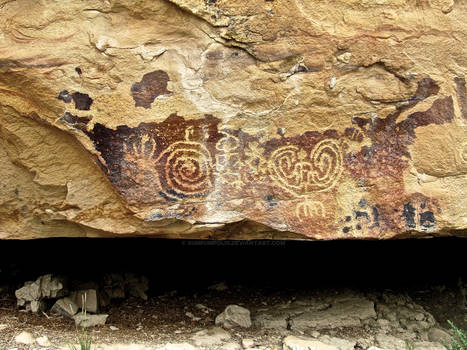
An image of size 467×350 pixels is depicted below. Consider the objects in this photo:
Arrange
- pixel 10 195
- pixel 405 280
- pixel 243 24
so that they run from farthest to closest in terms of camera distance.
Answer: pixel 405 280, pixel 10 195, pixel 243 24

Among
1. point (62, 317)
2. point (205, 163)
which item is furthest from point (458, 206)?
point (62, 317)

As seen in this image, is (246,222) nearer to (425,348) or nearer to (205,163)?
(205,163)

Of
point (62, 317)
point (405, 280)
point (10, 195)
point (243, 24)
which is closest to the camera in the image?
point (243, 24)

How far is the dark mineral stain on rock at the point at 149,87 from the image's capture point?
2.24 meters

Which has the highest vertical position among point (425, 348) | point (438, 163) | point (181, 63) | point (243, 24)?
point (243, 24)

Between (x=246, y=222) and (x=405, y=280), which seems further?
(x=405, y=280)

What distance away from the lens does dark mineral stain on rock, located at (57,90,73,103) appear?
Answer: 222 centimetres

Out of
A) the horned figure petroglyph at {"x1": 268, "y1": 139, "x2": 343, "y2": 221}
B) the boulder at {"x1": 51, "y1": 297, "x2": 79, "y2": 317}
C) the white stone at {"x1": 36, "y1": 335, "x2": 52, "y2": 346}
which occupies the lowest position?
the white stone at {"x1": 36, "y1": 335, "x2": 52, "y2": 346}

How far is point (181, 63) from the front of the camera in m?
2.25

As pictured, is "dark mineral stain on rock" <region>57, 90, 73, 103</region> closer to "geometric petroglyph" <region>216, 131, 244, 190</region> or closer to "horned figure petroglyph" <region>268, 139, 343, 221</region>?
"geometric petroglyph" <region>216, 131, 244, 190</region>

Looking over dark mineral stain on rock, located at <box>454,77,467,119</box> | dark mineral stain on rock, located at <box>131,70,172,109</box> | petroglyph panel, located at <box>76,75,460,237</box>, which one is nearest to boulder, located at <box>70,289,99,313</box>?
petroglyph panel, located at <box>76,75,460,237</box>

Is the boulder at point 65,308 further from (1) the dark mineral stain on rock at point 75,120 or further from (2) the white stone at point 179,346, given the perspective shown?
(1) the dark mineral stain on rock at point 75,120

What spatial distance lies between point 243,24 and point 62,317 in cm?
151

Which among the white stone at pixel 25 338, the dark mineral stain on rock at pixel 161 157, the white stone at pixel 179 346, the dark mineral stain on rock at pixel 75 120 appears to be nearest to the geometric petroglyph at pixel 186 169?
the dark mineral stain on rock at pixel 161 157
